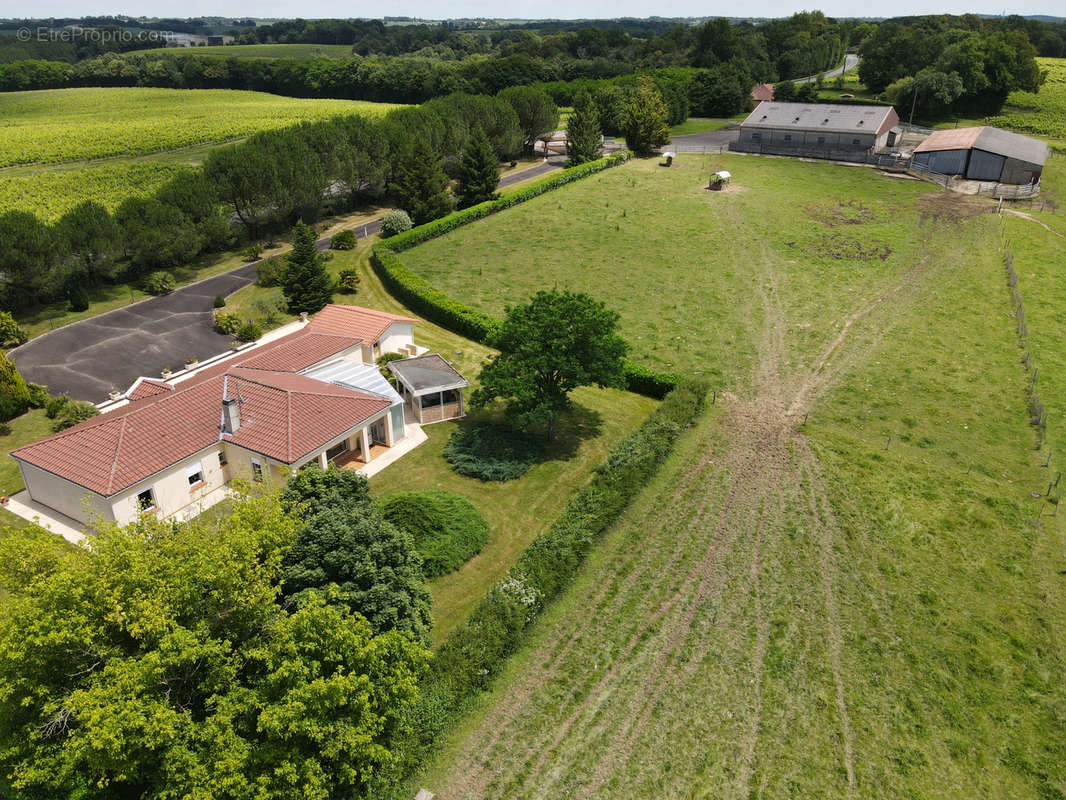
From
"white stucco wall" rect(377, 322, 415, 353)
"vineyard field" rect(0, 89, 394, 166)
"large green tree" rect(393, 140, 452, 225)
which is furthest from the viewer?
"vineyard field" rect(0, 89, 394, 166)

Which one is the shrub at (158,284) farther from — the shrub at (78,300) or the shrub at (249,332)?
the shrub at (249,332)

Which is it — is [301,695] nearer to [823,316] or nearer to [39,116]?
[823,316]

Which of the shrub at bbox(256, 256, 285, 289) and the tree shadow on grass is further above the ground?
the shrub at bbox(256, 256, 285, 289)

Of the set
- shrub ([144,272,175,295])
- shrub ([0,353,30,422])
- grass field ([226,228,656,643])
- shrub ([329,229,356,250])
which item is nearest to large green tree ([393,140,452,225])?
shrub ([329,229,356,250])

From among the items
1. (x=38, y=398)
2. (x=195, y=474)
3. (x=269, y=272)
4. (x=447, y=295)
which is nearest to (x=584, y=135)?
(x=447, y=295)

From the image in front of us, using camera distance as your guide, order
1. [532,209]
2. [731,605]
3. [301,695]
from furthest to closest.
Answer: [532,209] → [731,605] → [301,695]

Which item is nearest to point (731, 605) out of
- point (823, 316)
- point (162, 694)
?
point (162, 694)

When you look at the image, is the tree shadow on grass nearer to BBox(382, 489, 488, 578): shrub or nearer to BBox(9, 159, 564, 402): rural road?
BBox(382, 489, 488, 578): shrub

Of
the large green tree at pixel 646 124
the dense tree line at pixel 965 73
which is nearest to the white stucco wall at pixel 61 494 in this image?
the large green tree at pixel 646 124

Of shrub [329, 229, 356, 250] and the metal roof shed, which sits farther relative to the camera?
shrub [329, 229, 356, 250]
